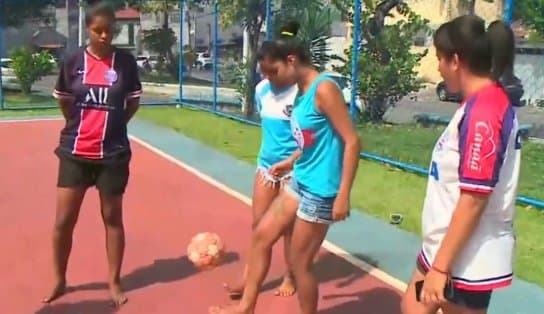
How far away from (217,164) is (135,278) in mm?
4966

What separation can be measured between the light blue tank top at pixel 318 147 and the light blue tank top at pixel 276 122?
77 cm

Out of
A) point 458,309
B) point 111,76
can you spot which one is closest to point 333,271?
point 111,76

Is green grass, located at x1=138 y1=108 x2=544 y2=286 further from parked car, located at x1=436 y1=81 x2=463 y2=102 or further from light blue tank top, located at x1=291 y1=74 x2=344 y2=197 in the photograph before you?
light blue tank top, located at x1=291 y1=74 x2=344 y2=197

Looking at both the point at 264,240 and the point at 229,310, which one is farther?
the point at 229,310

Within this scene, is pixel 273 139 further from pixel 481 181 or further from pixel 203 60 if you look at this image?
pixel 203 60

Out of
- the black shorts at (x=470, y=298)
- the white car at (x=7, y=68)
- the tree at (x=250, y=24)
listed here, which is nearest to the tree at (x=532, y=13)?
the tree at (x=250, y=24)

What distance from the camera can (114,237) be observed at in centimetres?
524

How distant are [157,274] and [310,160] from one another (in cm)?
215

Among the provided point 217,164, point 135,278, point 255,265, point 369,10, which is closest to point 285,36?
point 255,265

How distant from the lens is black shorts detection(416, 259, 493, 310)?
3.05m

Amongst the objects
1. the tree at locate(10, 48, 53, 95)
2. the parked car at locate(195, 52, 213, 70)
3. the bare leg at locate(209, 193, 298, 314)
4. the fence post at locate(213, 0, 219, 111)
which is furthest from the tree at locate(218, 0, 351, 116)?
the bare leg at locate(209, 193, 298, 314)

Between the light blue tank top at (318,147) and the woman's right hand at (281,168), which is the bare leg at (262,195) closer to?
the woman's right hand at (281,168)

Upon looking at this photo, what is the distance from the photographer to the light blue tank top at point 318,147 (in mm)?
4125

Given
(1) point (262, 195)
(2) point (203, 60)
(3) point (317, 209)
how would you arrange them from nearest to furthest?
(3) point (317, 209)
(1) point (262, 195)
(2) point (203, 60)
